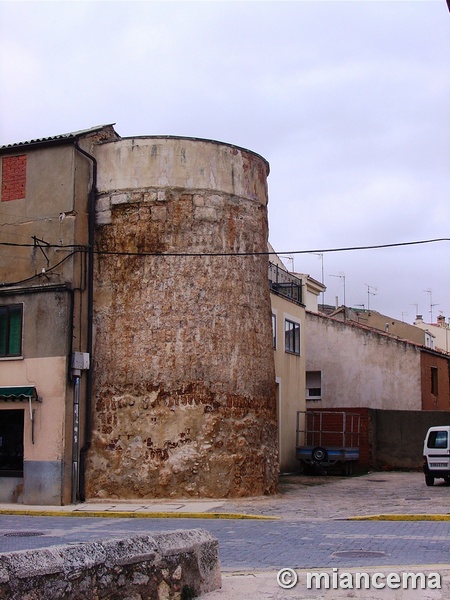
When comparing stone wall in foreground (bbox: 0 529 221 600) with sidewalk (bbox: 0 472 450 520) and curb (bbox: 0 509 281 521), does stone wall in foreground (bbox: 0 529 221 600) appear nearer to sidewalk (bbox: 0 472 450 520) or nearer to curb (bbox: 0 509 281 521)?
curb (bbox: 0 509 281 521)

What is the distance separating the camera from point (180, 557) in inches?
292

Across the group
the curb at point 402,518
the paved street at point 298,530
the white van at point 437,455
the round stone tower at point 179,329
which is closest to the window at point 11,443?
the round stone tower at point 179,329

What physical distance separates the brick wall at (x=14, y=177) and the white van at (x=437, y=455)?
43.7 ft

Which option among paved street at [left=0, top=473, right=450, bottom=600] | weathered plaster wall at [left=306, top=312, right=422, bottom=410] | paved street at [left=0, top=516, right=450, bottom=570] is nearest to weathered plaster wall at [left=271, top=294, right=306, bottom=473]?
weathered plaster wall at [left=306, top=312, right=422, bottom=410]

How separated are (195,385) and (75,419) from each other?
9.63ft

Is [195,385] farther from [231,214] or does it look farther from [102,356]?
[231,214]

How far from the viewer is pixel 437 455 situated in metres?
24.2

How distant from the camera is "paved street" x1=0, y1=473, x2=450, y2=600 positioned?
9.85m

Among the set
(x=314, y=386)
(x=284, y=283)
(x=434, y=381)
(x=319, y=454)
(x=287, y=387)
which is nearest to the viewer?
(x=319, y=454)

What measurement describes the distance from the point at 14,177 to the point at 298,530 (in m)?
12.2

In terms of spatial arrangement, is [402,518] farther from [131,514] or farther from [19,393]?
[19,393]

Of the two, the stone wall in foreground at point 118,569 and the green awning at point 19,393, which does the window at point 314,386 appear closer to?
the green awning at point 19,393

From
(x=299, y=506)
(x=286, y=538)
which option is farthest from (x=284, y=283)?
(x=286, y=538)

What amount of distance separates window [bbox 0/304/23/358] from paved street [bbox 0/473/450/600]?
4.35 m
